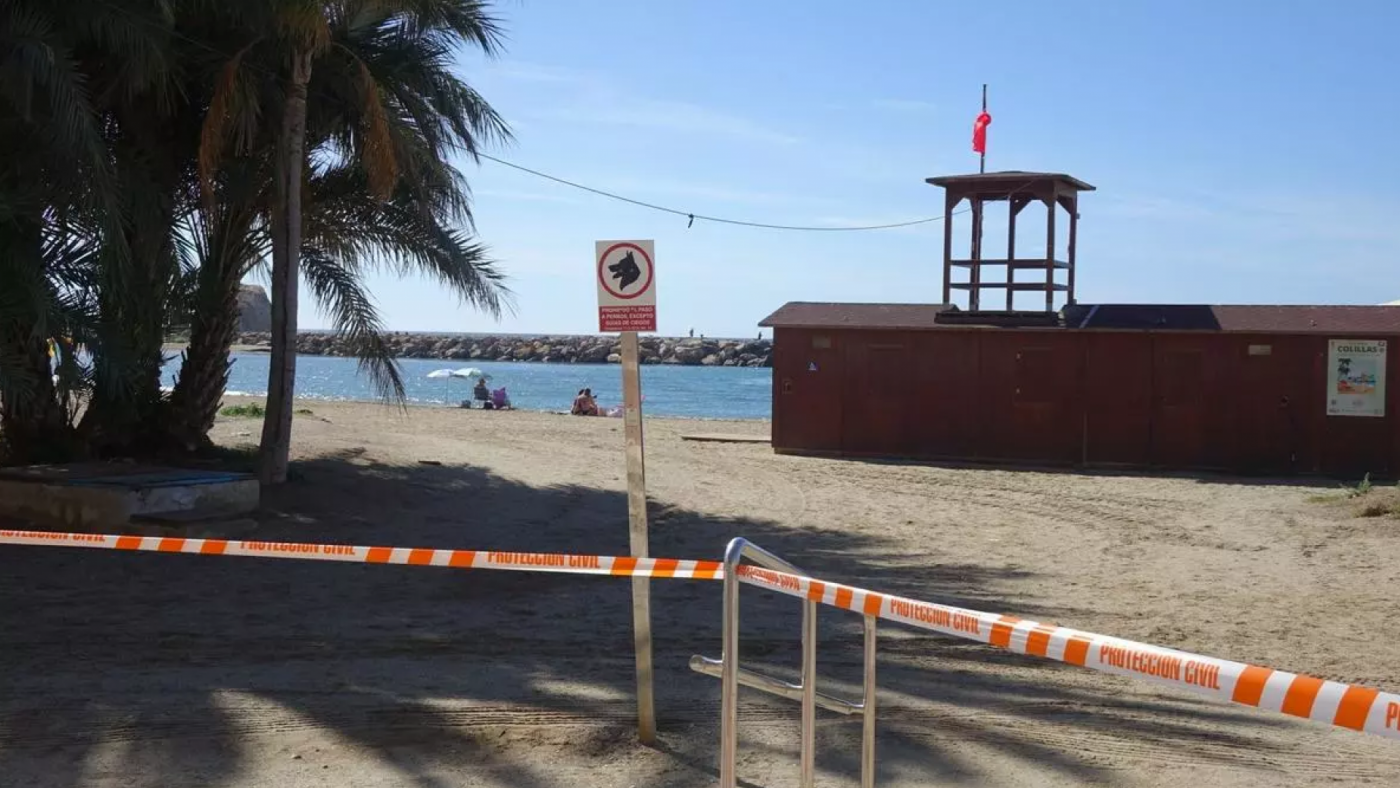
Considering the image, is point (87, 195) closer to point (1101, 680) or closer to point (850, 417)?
point (1101, 680)

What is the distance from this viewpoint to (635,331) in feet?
20.5

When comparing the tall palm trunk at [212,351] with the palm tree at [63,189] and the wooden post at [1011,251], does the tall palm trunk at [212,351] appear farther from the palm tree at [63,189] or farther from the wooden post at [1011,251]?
the wooden post at [1011,251]

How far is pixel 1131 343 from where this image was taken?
20.3 metres

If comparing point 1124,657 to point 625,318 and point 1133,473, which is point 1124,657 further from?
point 1133,473

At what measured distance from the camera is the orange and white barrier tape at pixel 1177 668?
3.02 metres

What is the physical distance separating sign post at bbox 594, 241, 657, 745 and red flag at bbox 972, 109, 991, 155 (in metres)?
16.5

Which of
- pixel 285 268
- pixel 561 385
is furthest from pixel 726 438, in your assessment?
pixel 561 385

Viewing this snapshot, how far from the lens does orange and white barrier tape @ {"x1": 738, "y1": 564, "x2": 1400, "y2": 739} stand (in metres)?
3.02

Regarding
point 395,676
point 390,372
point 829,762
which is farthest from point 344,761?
point 390,372

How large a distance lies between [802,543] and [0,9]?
8.44 m

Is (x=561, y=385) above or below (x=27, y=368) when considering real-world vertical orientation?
below

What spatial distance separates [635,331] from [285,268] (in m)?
9.21

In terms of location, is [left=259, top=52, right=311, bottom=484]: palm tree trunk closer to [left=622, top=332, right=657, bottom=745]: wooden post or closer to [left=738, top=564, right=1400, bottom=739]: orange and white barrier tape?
[left=622, top=332, right=657, bottom=745]: wooden post

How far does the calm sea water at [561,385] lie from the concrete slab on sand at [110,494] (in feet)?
117
